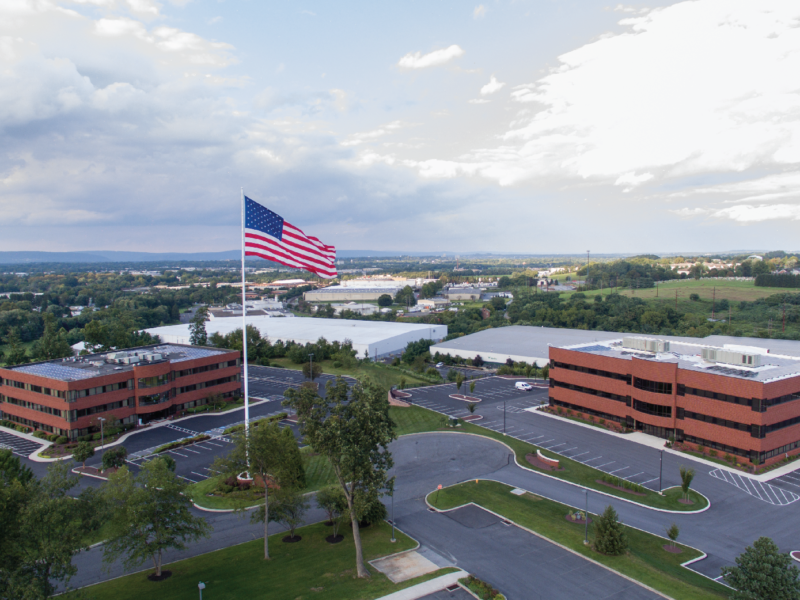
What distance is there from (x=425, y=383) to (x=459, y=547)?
48743 mm

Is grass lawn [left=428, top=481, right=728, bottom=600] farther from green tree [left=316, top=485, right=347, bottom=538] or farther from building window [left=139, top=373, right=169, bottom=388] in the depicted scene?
building window [left=139, top=373, right=169, bottom=388]

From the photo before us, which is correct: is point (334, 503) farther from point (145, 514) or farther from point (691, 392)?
point (691, 392)

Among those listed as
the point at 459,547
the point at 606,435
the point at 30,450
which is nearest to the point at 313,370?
the point at 30,450

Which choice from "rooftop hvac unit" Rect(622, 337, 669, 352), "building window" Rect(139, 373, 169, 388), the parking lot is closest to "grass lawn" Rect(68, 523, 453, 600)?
the parking lot

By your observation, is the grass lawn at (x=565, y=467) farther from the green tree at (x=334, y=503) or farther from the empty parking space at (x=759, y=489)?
the green tree at (x=334, y=503)

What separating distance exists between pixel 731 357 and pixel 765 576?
33291 millimetres

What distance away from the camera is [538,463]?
44562mm

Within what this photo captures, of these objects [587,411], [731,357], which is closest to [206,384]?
[587,411]

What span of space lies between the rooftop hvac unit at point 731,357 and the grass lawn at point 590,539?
87.3 ft

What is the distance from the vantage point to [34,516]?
2103 cm

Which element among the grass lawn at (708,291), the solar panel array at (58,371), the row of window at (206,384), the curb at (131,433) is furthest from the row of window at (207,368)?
the grass lawn at (708,291)

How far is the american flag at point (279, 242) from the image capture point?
3406 cm

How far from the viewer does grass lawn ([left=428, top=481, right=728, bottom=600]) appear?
87.0ft

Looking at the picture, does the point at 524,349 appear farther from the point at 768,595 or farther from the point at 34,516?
the point at 34,516
